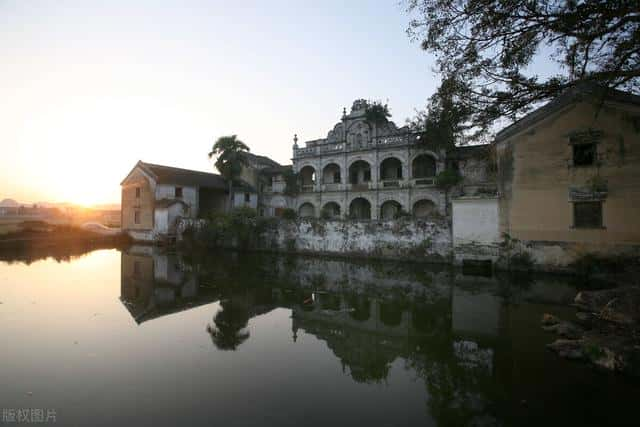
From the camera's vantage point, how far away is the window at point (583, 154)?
40.6 feet

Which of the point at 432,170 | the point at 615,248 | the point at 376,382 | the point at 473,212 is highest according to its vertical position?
the point at 432,170

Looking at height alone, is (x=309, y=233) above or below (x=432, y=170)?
below

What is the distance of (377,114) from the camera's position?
83.9 feet

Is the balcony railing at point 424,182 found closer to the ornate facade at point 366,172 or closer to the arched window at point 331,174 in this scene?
the ornate facade at point 366,172

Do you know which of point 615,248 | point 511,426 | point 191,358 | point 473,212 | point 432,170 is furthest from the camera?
point 432,170

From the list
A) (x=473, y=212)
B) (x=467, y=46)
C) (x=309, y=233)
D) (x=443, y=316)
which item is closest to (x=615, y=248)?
(x=473, y=212)

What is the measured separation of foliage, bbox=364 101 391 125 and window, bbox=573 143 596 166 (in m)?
15.2

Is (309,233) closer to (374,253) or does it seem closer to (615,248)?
(374,253)

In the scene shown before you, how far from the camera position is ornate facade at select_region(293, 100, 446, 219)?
2425 cm

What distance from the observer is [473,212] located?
47.4 feet

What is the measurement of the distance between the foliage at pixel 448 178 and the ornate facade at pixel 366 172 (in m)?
1.09

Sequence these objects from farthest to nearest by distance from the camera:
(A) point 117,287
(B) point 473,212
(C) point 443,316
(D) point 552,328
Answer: (B) point 473,212 < (A) point 117,287 < (C) point 443,316 < (D) point 552,328

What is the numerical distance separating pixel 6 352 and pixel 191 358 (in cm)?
328

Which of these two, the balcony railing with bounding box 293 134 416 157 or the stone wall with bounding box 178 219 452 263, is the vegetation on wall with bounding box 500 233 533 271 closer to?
the stone wall with bounding box 178 219 452 263
